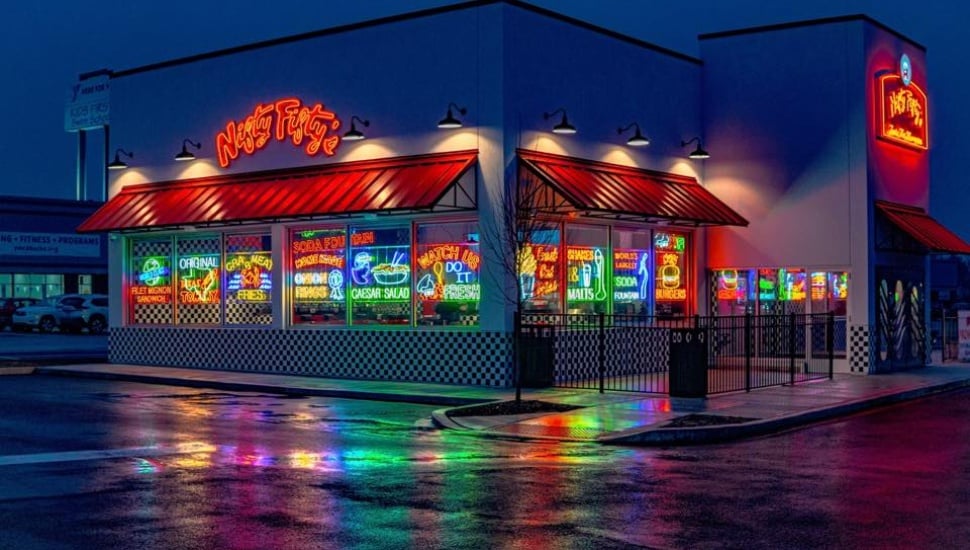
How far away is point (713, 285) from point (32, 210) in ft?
138

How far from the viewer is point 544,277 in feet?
76.9

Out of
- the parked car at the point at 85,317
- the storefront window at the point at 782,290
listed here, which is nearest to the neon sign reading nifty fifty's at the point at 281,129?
the storefront window at the point at 782,290

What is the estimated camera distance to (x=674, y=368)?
66.8 feet

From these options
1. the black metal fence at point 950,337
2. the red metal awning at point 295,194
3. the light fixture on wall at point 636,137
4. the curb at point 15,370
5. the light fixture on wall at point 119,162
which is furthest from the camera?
the black metal fence at point 950,337

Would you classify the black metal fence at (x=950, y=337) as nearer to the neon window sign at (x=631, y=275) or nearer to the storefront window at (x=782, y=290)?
the storefront window at (x=782, y=290)

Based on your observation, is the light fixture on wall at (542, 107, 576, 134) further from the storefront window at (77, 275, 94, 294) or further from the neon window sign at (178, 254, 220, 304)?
the storefront window at (77, 275, 94, 294)

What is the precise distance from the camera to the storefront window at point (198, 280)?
1084 inches

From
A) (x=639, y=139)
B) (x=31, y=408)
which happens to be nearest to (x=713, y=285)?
(x=639, y=139)

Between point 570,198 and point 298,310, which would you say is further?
point 298,310

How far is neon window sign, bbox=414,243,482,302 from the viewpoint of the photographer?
2292cm

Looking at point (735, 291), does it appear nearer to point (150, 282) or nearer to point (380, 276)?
point (380, 276)

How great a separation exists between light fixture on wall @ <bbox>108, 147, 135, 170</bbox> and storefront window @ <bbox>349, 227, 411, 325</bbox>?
759 centimetres

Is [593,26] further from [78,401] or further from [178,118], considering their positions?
[78,401]

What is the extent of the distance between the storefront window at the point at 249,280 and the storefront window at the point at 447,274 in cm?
424
